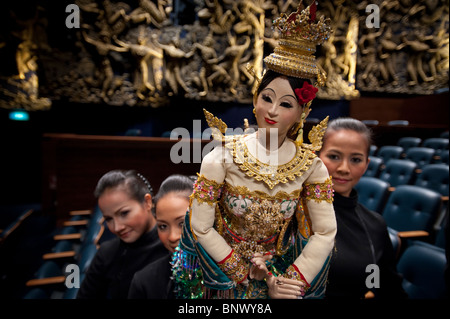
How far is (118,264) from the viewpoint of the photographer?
0.96m

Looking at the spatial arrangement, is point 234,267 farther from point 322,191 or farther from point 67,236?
point 67,236

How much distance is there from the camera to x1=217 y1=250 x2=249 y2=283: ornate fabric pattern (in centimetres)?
61

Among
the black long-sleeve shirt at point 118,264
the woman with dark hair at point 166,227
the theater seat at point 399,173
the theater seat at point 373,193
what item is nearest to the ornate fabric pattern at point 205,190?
the woman with dark hair at point 166,227

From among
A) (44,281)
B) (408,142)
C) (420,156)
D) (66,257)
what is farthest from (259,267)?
(408,142)

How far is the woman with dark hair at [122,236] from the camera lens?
30.1 inches

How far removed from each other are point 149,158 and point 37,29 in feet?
12.4

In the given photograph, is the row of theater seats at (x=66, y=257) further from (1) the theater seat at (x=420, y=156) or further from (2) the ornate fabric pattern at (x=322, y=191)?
(1) the theater seat at (x=420, y=156)

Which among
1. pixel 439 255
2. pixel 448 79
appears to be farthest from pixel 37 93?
pixel 448 79

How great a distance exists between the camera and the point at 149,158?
1.13 meters

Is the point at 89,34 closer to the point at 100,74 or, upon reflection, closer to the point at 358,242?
the point at 100,74

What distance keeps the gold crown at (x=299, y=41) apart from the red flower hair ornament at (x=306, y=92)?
0.02 metres

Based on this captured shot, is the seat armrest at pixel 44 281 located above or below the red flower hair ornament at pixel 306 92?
below

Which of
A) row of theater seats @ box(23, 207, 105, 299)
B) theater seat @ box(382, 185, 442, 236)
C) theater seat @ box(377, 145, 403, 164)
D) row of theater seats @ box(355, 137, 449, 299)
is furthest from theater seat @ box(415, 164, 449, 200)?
row of theater seats @ box(23, 207, 105, 299)

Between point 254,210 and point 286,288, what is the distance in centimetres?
20
